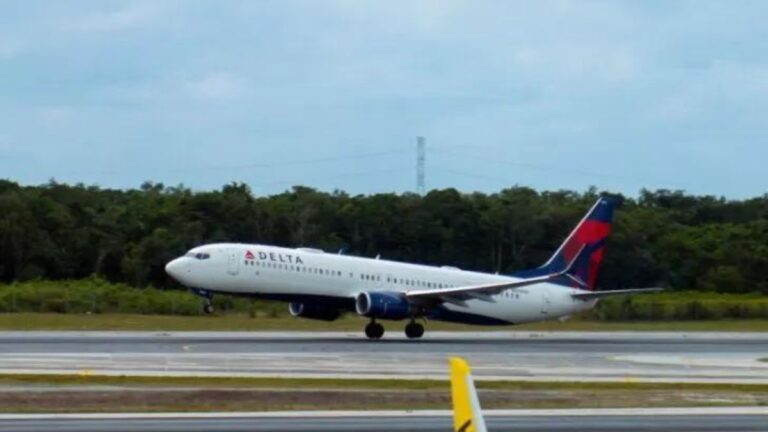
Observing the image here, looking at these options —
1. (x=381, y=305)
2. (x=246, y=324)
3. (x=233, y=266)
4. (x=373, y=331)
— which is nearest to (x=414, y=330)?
(x=373, y=331)

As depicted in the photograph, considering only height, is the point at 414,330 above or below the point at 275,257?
below

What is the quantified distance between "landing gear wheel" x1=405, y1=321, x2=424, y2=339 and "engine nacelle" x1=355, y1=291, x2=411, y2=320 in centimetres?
127

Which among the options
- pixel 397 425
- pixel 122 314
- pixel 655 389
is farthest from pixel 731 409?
pixel 122 314

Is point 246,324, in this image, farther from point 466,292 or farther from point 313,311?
point 466,292

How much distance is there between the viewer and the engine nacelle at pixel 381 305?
52844 millimetres

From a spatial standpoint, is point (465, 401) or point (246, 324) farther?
point (246, 324)

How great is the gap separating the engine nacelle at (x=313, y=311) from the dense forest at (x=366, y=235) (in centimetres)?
2978

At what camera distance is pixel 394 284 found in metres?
55.2

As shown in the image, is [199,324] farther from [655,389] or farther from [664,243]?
[664,243]

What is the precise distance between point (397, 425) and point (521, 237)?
69678 mm

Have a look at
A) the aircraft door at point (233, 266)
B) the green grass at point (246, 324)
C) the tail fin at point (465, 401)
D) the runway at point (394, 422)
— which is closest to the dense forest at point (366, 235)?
the green grass at point (246, 324)

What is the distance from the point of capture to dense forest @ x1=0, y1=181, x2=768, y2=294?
8656cm

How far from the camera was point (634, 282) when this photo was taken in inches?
3625

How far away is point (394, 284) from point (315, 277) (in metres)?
3.09
